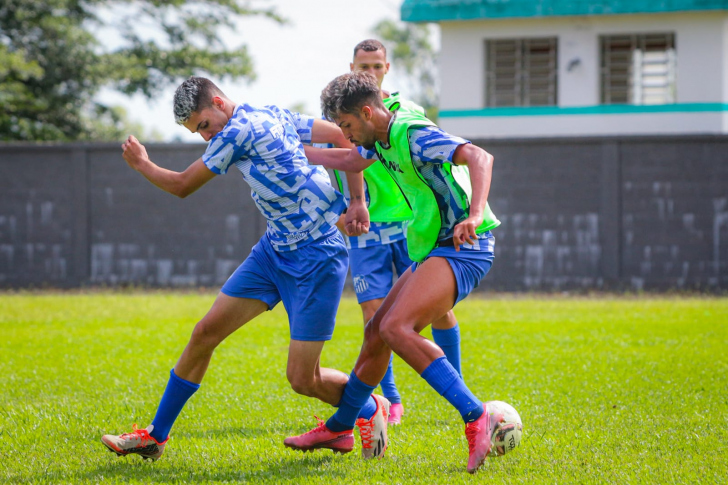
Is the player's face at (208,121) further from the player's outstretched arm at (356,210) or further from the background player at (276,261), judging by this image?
the player's outstretched arm at (356,210)

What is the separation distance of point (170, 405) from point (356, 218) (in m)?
1.45

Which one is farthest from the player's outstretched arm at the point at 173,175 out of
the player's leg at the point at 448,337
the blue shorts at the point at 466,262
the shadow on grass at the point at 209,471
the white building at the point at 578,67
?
the white building at the point at 578,67

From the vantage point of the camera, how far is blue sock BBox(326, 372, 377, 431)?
4.50m

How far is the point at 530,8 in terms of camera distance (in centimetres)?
1738

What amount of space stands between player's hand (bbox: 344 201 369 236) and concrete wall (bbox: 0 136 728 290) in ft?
27.9

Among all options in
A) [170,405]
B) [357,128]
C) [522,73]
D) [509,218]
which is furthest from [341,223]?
[522,73]

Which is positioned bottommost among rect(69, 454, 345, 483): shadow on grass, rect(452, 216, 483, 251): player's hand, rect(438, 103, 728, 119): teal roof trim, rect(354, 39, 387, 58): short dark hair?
rect(69, 454, 345, 483): shadow on grass

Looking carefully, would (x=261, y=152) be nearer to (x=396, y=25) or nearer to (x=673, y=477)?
(x=673, y=477)

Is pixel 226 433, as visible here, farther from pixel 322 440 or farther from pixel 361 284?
pixel 361 284

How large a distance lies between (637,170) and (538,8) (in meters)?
5.77

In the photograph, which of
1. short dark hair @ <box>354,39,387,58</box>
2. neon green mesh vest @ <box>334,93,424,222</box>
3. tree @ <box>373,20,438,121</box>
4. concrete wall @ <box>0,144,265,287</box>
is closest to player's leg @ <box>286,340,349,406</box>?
neon green mesh vest @ <box>334,93,424,222</box>

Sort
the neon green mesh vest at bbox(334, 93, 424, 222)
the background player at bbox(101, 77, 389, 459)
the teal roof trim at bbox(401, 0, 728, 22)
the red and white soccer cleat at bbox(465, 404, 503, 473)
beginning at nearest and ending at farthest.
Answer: the red and white soccer cleat at bbox(465, 404, 503, 473) → the background player at bbox(101, 77, 389, 459) → the neon green mesh vest at bbox(334, 93, 424, 222) → the teal roof trim at bbox(401, 0, 728, 22)

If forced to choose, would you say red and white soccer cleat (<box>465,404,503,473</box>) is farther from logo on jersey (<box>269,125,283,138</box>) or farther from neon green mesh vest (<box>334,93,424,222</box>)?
neon green mesh vest (<box>334,93,424,222</box>)

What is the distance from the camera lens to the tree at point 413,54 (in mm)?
64113
